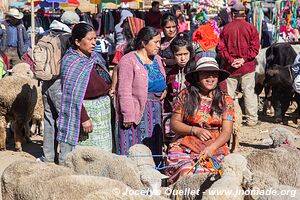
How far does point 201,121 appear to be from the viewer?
4.38m

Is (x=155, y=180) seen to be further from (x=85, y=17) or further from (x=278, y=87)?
(x=85, y=17)

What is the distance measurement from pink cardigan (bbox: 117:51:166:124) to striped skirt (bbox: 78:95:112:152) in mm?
190

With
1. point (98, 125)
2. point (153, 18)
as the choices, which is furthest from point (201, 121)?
point (153, 18)

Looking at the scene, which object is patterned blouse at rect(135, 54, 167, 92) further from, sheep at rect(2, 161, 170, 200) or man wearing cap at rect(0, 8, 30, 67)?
man wearing cap at rect(0, 8, 30, 67)

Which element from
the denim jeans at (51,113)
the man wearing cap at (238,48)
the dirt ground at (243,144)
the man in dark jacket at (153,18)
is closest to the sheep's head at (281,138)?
the dirt ground at (243,144)

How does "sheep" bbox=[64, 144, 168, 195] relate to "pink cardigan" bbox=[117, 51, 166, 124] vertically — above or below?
below

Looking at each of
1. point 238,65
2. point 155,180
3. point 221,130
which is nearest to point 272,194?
point 155,180

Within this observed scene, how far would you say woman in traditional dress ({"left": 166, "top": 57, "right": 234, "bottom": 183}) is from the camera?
429 cm

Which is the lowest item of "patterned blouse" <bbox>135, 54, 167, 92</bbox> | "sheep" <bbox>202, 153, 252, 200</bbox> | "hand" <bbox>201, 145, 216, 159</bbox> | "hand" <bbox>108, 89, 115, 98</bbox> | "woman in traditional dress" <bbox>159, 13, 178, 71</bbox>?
"hand" <bbox>201, 145, 216, 159</bbox>

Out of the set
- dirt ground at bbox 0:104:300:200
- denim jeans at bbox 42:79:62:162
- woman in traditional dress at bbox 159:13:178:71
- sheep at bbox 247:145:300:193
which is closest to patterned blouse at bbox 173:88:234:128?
sheep at bbox 247:145:300:193

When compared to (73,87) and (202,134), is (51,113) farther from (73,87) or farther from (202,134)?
(202,134)

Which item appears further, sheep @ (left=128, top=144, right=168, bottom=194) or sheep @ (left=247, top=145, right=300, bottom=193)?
sheep @ (left=247, top=145, right=300, bottom=193)

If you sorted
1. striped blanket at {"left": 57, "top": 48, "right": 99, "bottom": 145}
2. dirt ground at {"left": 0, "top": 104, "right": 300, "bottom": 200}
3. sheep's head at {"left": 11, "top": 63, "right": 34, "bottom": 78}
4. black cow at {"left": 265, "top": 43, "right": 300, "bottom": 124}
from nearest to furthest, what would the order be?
striped blanket at {"left": 57, "top": 48, "right": 99, "bottom": 145} → dirt ground at {"left": 0, "top": 104, "right": 300, "bottom": 200} → sheep's head at {"left": 11, "top": 63, "right": 34, "bottom": 78} → black cow at {"left": 265, "top": 43, "right": 300, "bottom": 124}

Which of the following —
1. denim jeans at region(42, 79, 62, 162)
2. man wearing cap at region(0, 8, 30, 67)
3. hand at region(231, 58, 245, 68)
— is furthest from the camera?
man wearing cap at region(0, 8, 30, 67)
